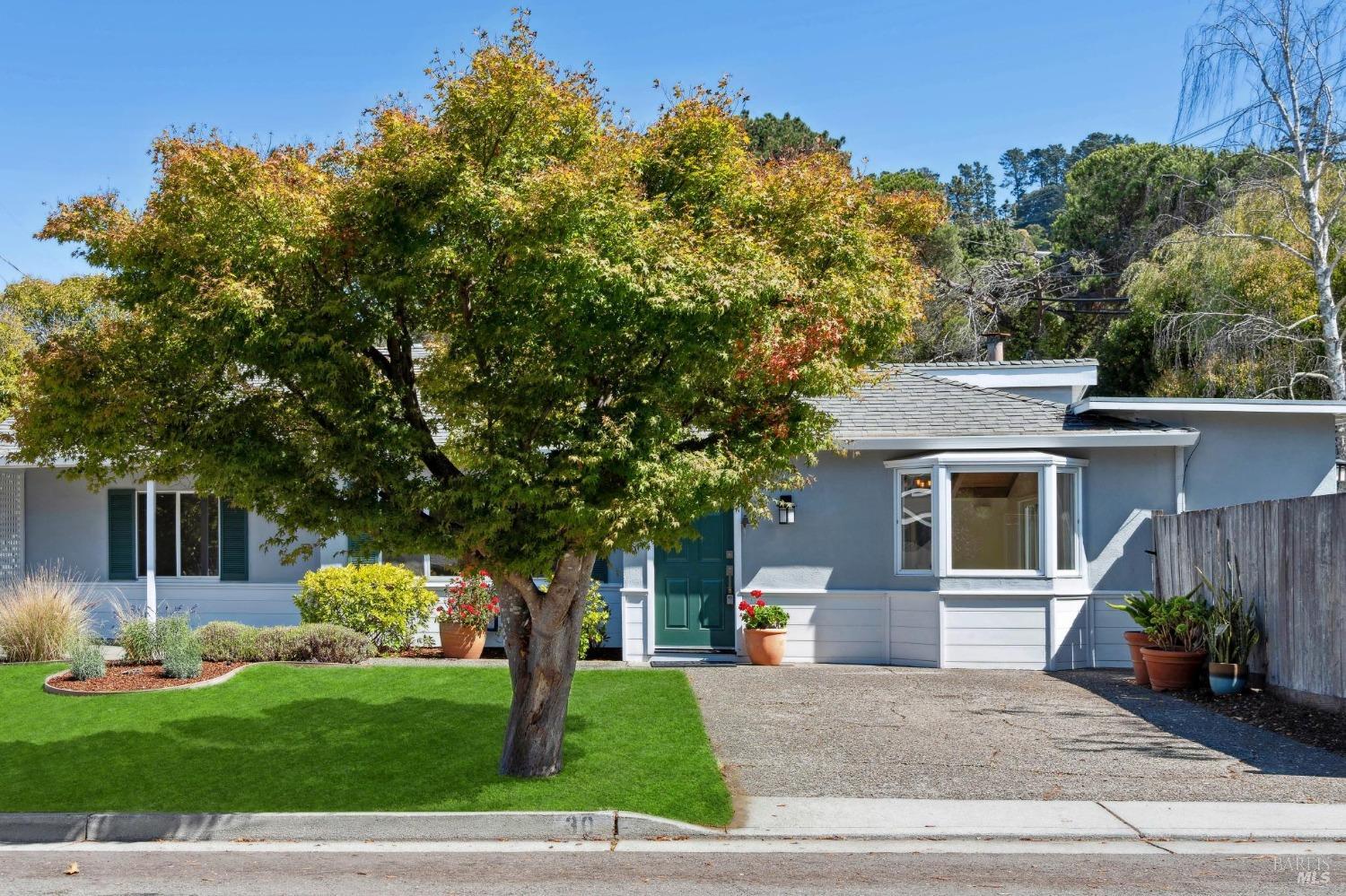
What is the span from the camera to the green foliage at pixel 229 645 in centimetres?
1338

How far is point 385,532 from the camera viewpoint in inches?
298

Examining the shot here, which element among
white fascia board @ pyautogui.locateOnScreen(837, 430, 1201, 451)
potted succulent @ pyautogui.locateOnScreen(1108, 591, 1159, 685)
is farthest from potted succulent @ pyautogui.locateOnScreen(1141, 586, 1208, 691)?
white fascia board @ pyautogui.locateOnScreen(837, 430, 1201, 451)

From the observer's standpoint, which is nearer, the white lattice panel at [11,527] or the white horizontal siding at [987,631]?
the white horizontal siding at [987,631]

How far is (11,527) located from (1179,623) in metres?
16.5

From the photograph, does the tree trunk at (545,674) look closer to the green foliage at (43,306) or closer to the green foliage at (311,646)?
the green foliage at (311,646)

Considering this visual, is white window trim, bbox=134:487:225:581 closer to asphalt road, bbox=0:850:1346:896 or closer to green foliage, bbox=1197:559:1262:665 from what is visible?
asphalt road, bbox=0:850:1346:896

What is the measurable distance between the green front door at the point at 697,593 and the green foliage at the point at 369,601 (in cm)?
303

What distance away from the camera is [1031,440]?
14.0 meters

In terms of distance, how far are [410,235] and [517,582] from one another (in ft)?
8.54

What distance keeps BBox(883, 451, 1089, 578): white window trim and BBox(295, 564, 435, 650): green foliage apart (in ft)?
21.4

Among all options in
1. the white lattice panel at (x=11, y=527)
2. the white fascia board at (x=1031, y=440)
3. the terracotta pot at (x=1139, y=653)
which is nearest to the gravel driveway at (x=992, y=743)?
the terracotta pot at (x=1139, y=653)

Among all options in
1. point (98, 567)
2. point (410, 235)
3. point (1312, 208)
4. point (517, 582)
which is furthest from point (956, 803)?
point (1312, 208)

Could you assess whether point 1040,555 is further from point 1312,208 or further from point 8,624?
point 8,624

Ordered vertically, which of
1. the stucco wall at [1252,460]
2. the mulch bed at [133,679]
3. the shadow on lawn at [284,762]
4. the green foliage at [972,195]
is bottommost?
the shadow on lawn at [284,762]
